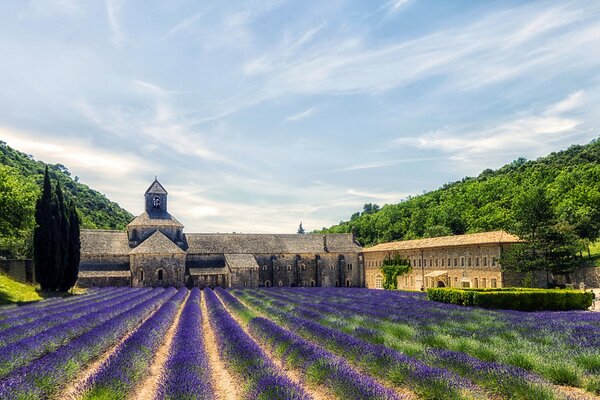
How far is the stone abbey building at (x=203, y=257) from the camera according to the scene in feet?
150

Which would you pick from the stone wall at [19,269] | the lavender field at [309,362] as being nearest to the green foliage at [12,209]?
the stone wall at [19,269]

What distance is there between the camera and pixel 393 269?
48500mm

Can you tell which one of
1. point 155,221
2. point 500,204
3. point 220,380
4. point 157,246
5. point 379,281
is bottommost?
point 379,281

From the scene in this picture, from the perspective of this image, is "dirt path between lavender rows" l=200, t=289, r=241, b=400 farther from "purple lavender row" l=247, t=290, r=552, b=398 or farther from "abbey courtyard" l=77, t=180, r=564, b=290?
"abbey courtyard" l=77, t=180, r=564, b=290

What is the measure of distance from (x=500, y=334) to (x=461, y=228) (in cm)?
6343

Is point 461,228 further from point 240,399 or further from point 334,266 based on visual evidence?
point 240,399

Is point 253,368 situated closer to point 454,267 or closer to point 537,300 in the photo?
point 537,300

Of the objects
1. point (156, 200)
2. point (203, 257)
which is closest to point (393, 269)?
point (203, 257)

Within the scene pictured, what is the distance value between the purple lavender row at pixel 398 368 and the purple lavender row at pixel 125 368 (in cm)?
406

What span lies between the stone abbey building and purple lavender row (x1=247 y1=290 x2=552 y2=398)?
39.6 meters

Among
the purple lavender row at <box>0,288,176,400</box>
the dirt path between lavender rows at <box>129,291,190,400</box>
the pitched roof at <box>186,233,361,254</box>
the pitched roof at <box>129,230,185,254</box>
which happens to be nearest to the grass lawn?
the pitched roof at <box>129,230,185,254</box>

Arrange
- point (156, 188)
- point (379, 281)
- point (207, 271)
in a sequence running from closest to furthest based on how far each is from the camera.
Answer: point (207, 271), point (379, 281), point (156, 188)

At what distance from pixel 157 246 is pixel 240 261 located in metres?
8.54

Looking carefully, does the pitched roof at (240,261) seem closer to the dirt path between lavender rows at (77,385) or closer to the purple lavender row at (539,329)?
the purple lavender row at (539,329)
